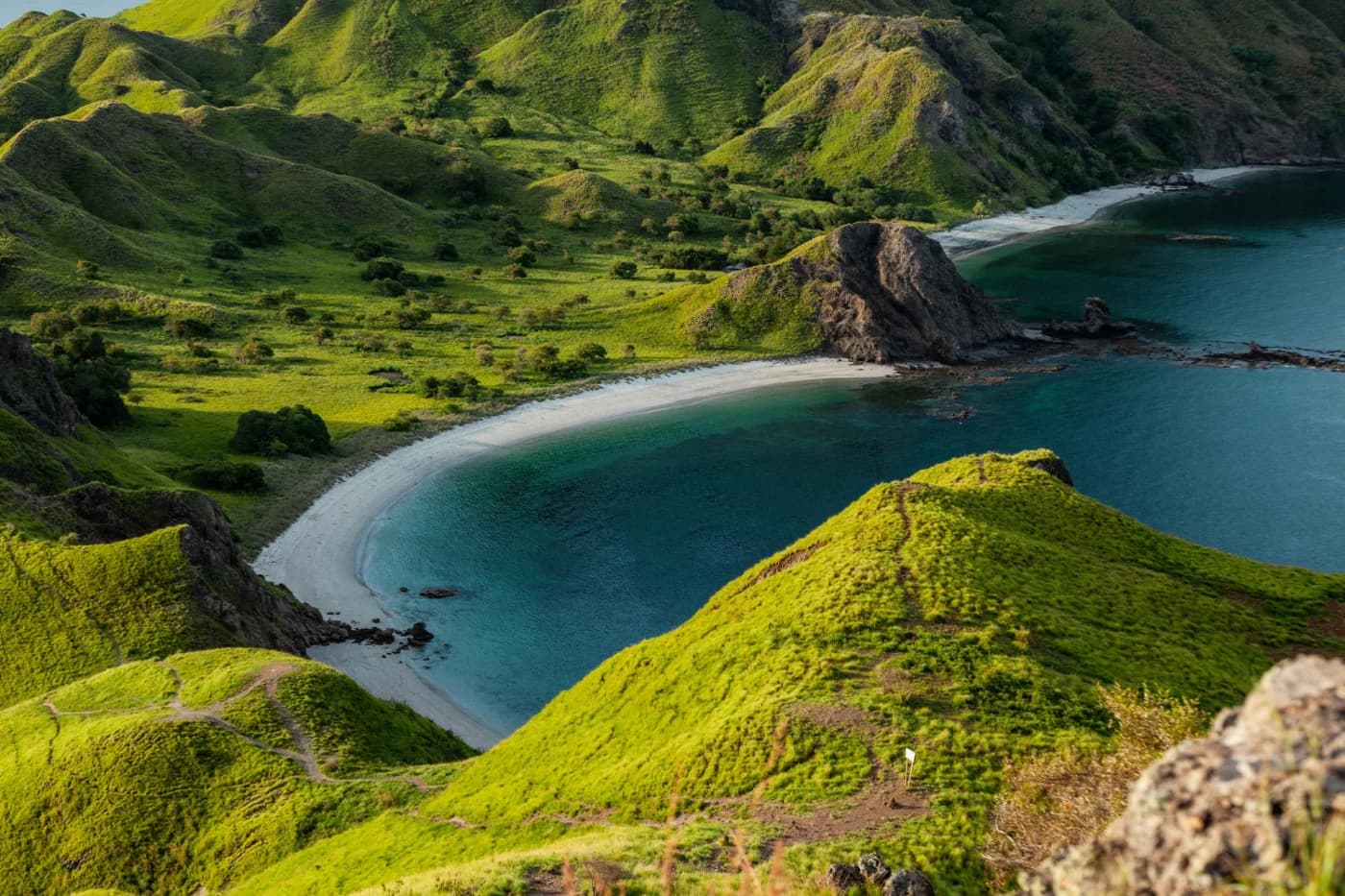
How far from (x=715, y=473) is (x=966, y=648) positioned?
6502 cm

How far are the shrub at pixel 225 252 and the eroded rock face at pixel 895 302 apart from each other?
95.5 metres

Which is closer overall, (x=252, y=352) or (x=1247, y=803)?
(x=1247, y=803)

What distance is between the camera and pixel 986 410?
11431 centimetres

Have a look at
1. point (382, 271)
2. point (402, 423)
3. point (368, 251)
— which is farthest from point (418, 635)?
point (368, 251)

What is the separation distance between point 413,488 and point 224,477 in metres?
17.5

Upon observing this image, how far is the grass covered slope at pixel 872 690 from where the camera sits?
2852 cm

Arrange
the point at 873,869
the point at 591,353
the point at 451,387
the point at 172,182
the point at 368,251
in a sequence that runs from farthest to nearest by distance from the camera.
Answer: the point at 172,182, the point at 368,251, the point at 591,353, the point at 451,387, the point at 873,869

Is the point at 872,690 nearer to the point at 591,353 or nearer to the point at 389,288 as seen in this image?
the point at 591,353

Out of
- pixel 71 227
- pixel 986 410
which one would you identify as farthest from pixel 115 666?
pixel 71 227

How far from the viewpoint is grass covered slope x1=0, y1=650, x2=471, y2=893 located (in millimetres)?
38844

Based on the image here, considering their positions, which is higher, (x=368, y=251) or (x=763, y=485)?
(x=368, y=251)

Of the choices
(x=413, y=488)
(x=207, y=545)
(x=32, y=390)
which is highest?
(x=32, y=390)

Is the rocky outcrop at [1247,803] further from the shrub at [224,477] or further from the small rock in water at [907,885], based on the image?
the shrub at [224,477]

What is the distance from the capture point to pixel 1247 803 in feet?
27.7
